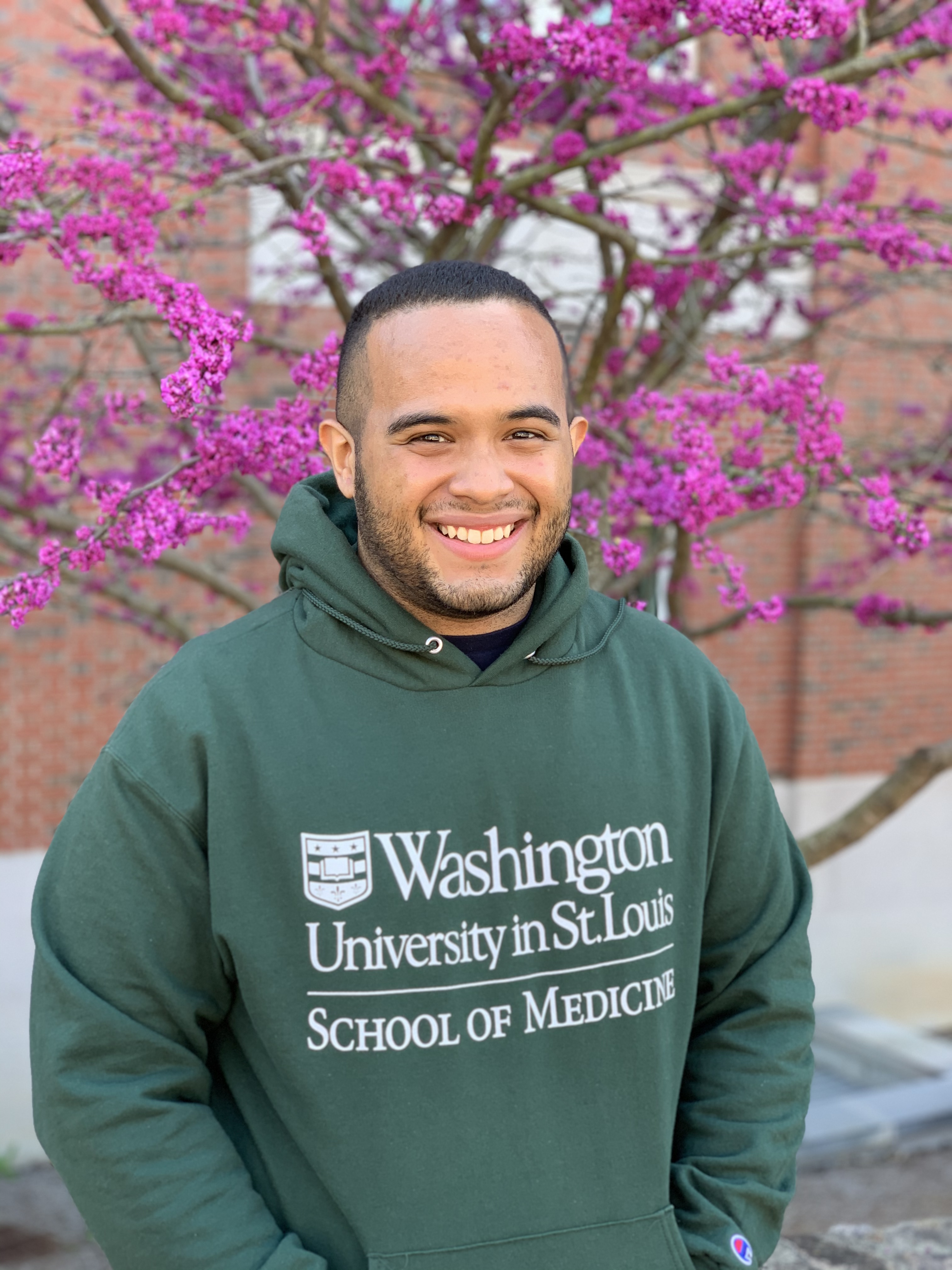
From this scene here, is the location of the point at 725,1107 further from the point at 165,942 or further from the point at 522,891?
the point at 165,942

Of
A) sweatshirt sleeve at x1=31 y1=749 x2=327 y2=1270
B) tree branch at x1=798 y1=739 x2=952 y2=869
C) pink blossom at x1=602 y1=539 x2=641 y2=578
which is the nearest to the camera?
sweatshirt sleeve at x1=31 y1=749 x2=327 y2=1270

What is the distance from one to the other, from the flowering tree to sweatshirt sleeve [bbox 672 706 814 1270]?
2.65 ft

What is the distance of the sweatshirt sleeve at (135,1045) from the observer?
1.42m

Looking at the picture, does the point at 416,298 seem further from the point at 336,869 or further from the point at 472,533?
the point at 336,869

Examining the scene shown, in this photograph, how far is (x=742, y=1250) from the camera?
1.63 meters

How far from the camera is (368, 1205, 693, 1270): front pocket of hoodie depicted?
4.75 ft

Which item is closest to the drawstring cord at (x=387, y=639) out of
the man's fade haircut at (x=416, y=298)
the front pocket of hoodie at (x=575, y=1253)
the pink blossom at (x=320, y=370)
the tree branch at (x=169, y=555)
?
the man's fade haircut at (x=416, y=298)

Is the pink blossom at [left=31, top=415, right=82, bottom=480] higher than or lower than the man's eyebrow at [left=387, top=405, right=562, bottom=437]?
higher

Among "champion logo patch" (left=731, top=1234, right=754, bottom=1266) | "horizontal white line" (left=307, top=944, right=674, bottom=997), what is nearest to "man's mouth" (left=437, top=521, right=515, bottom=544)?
"horizontal white line" (left=307, top=944, right=674, bottom=997)

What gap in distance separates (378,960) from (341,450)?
67 cm

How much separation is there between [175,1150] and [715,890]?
79cm

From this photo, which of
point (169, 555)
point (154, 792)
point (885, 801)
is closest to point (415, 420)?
point (154, 792)

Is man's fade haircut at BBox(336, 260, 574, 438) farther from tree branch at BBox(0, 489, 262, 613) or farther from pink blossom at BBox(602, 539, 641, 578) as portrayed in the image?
tree branch at BBox(0, 489, 262, 613)

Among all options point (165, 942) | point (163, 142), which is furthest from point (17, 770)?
point (165, 942)
